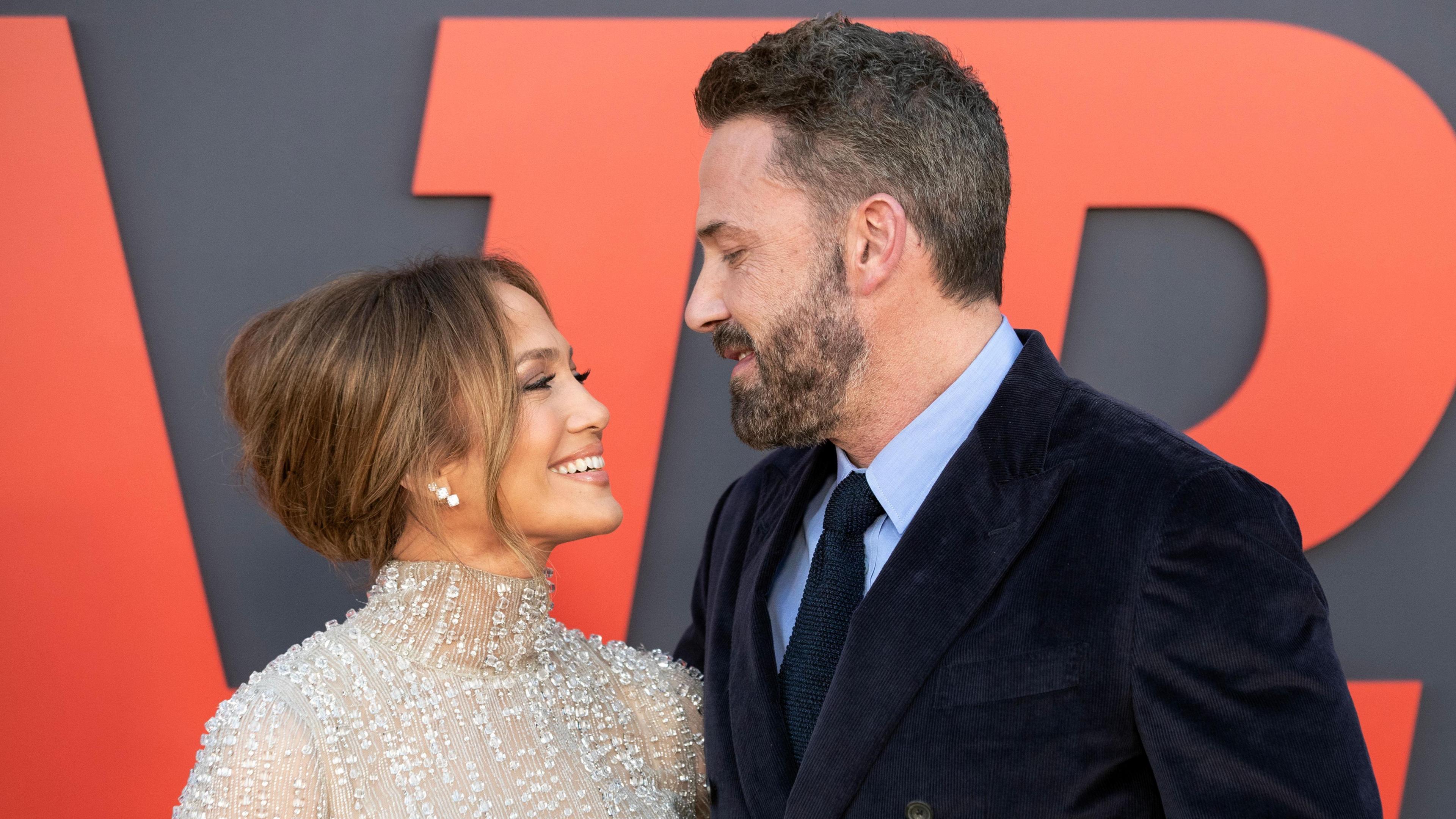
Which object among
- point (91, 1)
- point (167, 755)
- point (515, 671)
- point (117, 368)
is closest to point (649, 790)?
point (515, 671)

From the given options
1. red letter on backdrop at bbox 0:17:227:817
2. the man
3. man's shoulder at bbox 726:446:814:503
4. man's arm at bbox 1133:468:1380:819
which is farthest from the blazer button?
red letter on backdrop at bbox 0:17:227:817

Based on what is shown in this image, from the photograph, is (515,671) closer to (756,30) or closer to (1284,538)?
(1284,538)

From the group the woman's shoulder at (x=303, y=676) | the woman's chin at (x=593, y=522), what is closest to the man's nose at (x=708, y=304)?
the woman's chin at (x=593, y=522)

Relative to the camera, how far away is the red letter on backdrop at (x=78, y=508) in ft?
9.27

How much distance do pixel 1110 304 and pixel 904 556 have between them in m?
1.67

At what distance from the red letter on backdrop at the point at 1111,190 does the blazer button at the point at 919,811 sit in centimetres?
156

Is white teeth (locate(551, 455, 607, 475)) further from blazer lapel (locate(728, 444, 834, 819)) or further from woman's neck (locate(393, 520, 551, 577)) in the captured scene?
blazer lapel (locate(728, 444, 834, 819))

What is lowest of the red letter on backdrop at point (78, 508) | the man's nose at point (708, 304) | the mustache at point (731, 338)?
the red letter on backdrop at point (78, 508)

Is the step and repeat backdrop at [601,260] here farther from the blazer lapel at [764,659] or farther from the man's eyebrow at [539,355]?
the blazer lapel at [764,659]

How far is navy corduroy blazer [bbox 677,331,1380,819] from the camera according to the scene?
1.27 meters

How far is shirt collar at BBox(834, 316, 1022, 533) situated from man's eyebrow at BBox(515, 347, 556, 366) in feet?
1.91

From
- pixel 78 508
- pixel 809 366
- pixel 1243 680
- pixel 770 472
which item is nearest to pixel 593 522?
pixel 770 472

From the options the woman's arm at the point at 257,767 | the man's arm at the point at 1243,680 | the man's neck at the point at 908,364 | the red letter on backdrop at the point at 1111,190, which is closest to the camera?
the man's arm at the point at 1243,680

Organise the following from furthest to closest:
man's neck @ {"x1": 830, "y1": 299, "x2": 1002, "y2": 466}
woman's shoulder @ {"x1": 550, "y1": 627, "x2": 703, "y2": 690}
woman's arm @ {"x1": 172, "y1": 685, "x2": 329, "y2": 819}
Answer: woman's shoulder @ {"x1": 550, "y1": 627, "x2": 703, "y2": 690} < man's neck @ {"x1": 830, "y1": 299, "x2": 1002, "y2": 466} < woman's arm @ {"x1": 172, "y1": 685, "x2": 329, "y2": 819}
